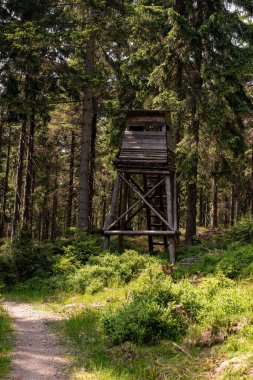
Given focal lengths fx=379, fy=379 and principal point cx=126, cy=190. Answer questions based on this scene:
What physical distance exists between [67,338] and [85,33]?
11.6 m

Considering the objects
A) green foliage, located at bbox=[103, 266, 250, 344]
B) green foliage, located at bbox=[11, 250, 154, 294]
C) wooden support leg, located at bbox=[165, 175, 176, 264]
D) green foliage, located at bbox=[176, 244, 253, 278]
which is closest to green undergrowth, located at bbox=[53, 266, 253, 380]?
green foliage, located at bbox=[103, 266, 250, 344]

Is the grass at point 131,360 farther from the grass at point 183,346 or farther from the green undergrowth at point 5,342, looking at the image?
the green undergrowth at point 5,342

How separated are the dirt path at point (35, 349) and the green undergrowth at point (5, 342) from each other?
0.38 feet

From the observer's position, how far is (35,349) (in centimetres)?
709

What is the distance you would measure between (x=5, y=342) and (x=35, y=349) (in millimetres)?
649

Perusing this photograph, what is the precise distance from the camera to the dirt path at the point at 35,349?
5945 mm

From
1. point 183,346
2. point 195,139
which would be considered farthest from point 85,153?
point 183,346

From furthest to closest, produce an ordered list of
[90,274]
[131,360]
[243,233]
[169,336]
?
[243,233], [90,274], [169,336], [131,360]

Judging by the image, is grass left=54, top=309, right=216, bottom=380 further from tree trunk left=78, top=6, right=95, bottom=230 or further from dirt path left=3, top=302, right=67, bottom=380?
tree trunk left=78, top=6, right=95, bottom=230

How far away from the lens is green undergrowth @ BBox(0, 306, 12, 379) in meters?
6.00

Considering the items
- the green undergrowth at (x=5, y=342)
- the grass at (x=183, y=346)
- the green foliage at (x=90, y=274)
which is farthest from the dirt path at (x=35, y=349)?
the green foliage at (x=90, y=274)

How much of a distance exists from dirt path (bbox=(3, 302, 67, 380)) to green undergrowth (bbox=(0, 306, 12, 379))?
4.6 inches

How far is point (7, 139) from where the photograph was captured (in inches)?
1231

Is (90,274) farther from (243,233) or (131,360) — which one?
(243,233)
